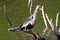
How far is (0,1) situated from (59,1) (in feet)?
4.08

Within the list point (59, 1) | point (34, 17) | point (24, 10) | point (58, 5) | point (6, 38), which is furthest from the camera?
point (59, 1)

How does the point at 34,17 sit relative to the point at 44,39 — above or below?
above

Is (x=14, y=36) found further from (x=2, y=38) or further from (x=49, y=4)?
(x=49, y=4)

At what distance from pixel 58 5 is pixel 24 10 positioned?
0.76 m

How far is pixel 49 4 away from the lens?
22.4ft

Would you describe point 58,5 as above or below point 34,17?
below

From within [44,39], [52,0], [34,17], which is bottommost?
[52,0]

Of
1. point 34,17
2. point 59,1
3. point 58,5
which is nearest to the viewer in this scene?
point 34,17

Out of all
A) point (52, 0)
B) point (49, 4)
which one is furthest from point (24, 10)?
point (52, 0)

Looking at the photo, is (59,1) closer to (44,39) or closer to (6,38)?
(6,38)

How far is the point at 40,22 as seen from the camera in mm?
4668

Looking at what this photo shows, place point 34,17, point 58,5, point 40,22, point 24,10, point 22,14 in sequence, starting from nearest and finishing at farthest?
1. point 34,17
2. point 40,22
3. point 22,14
4. point 24,10
5. point 58,5

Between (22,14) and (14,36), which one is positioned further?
(22,14)

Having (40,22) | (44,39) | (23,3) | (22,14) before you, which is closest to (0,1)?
(23,3)
